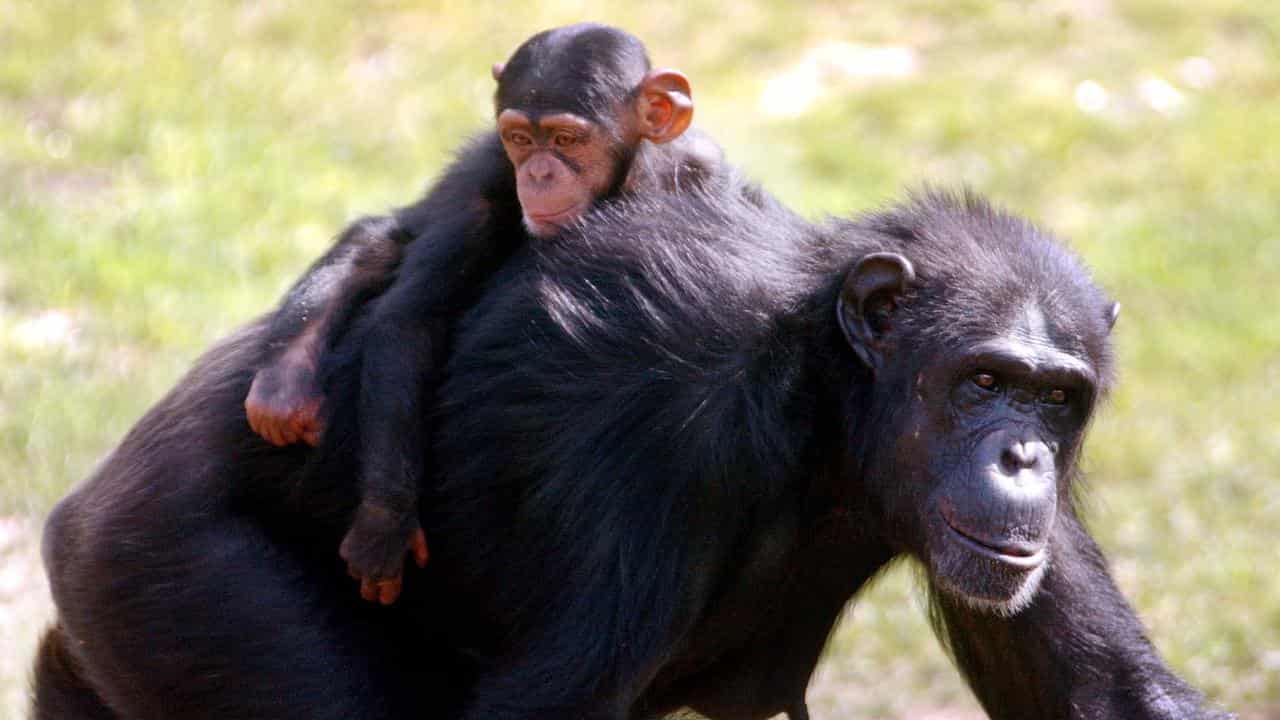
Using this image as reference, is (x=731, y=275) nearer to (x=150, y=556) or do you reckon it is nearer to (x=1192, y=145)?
(x=150, y=556)

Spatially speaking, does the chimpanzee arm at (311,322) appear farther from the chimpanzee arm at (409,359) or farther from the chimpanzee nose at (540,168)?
the chimpanzee nose at (540,168)

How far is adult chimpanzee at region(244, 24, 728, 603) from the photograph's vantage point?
4.97 metres

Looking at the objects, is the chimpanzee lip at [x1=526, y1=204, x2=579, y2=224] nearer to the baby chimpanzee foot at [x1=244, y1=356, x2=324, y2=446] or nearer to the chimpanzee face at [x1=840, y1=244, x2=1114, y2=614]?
the baby chimpanzee foot at [x1=244, y1=356, x2=324, y2=446]

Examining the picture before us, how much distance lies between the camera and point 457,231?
17.9 ft

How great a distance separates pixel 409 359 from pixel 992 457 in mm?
1634

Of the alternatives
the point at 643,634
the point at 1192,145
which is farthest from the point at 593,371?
the point at 1192,145

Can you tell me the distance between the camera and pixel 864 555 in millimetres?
5371

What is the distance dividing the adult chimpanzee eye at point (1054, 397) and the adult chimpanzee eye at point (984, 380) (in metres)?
0.14

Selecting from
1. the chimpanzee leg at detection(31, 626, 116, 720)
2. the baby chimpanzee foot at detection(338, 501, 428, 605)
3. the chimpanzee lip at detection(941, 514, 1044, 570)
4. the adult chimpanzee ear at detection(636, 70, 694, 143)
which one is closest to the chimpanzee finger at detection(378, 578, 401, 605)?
the baby chimpanzee foot at detection(338, 501, 428, 605)

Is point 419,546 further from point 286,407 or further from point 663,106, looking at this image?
point 663,106

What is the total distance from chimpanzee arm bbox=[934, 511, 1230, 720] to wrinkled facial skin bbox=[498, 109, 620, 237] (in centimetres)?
177

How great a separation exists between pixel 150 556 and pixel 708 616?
1585mm

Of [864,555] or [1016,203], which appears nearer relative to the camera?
[864,555]

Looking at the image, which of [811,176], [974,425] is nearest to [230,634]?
[974,425]
